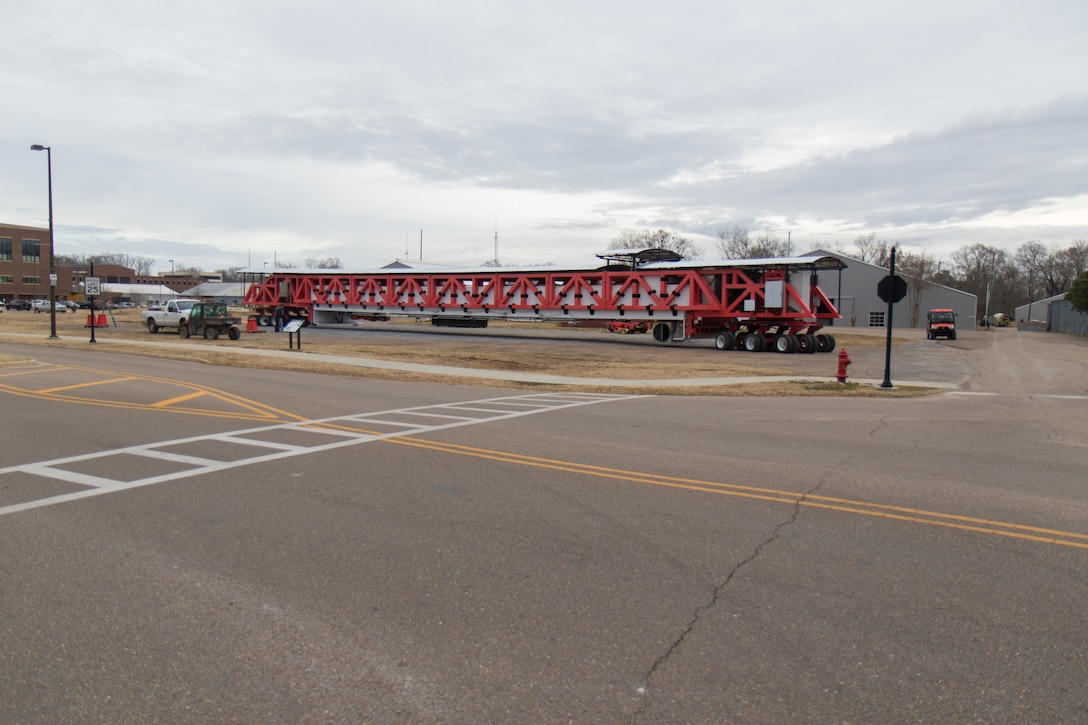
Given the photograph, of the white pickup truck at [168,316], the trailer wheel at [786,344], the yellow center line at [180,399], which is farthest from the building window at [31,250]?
the yellow center line at [180,399]

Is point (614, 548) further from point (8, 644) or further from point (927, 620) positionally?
point (8, 644)

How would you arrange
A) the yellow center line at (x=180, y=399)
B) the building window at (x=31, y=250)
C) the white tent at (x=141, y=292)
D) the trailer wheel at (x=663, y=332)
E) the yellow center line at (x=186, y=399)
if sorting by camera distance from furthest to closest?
the white tent at (x=141, y=292) → the building window at (x=31, y=250) → the trailer wheel at (x=663, y=332) → the yellow center line at (x=180, y=399) → the yellow center line at (x=186, y=399)

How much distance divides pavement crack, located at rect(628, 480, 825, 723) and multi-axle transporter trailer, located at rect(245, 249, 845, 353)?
29638mm

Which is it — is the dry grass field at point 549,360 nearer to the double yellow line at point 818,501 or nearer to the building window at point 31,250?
the double yellow line at point 818,501

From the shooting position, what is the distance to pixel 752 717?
3.37m

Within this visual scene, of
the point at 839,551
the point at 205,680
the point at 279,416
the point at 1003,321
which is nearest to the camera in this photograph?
the point at 205,680

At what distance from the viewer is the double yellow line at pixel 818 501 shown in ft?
19.6

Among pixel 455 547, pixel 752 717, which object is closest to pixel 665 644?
pixel 752 717

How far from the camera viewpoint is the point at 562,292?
4275 cm

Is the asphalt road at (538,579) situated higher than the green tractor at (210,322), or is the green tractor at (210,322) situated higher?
the green tractor at (210,322)

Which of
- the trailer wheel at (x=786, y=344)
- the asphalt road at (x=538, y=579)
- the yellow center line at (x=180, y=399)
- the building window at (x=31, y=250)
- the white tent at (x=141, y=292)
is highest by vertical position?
the building window at (x=31, y=250)

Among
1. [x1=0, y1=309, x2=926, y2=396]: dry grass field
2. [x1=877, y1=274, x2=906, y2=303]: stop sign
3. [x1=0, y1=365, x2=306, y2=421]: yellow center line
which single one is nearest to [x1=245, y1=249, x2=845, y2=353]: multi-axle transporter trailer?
[x1=0, y1=309, x2=926, y2=396]: dry grass field

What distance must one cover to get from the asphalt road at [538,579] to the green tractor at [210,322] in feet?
90.0

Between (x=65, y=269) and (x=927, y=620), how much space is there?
492ft
